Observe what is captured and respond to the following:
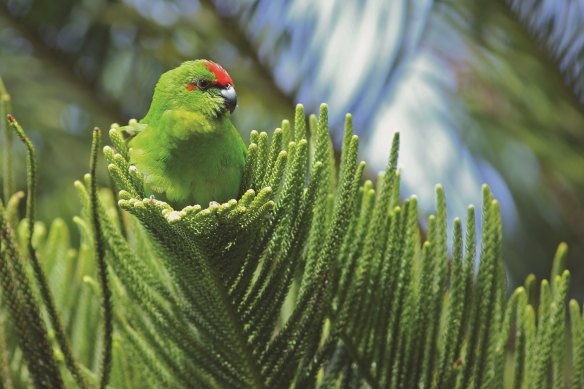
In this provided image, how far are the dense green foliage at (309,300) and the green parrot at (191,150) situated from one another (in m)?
0.04

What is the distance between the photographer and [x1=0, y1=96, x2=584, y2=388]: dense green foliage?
953mm

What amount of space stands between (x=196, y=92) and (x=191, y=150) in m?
0.12

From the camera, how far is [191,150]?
1053 mm

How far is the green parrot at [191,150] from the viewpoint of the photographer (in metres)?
1.03

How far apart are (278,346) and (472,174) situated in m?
1.02

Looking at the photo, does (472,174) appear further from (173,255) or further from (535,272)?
(173,255)

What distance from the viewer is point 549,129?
1.69m

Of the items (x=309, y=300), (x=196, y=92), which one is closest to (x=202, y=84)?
(x=196, y=92)

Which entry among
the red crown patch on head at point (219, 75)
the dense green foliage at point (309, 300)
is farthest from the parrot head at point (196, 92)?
the dense green foliage at point (309, 300)

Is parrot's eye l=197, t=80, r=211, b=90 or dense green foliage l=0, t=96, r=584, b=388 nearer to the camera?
dense green foliage l=0, t=96, r=584, b=388

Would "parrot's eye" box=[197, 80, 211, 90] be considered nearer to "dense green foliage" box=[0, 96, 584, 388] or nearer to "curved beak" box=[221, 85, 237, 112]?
"curved beak" box=[221, 85, 237, 112]

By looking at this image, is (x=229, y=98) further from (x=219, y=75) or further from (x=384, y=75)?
(x=384, y=75)

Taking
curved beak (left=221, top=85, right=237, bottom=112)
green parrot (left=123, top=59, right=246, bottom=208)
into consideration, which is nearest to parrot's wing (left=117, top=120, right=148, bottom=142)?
green parrot (left=123, top=59, right=246, bottom=208)

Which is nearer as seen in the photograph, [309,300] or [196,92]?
[309,300]
